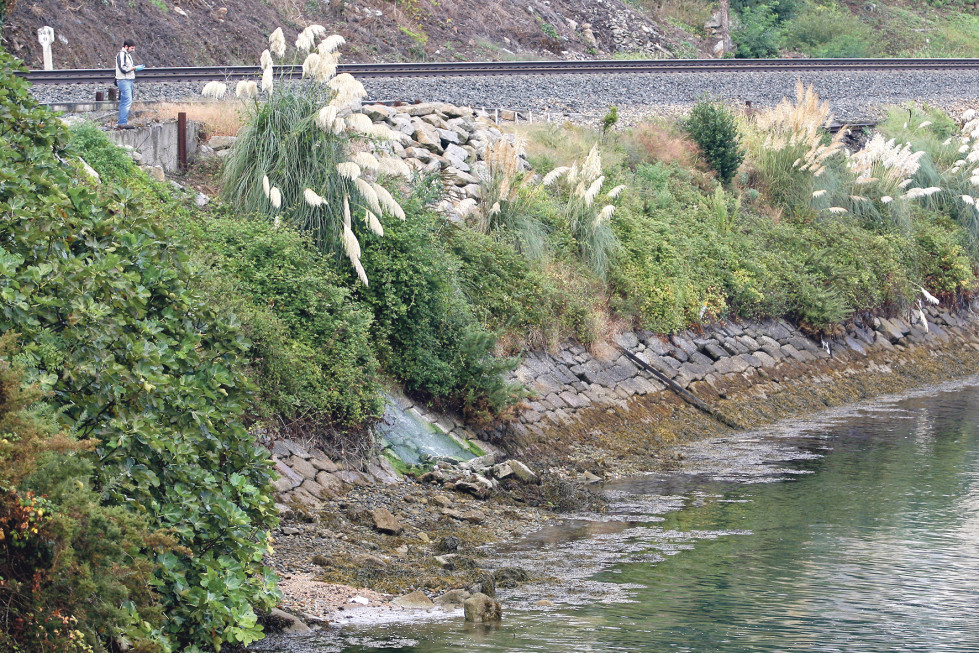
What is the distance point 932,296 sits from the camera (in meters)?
28.5

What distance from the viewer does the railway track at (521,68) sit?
22922mm

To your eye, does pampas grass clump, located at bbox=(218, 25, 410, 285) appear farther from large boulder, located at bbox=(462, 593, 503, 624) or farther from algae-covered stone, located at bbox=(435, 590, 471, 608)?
large boulder, located at bbox=(462, 593, 503, 624)

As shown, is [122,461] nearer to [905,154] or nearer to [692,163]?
[692,163]

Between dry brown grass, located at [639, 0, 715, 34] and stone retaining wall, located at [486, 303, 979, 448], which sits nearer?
stone retaining wall, located at [486, 303, 979, 448]

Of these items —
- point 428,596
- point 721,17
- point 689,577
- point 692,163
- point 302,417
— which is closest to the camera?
point 428,596

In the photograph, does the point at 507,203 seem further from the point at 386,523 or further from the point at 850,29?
the point at 850,29

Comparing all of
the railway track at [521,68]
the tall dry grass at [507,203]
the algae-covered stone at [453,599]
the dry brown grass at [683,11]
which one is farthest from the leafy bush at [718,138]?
the dry brown grass at [683,11]

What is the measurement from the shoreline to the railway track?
7032 mm

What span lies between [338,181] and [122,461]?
871 cm

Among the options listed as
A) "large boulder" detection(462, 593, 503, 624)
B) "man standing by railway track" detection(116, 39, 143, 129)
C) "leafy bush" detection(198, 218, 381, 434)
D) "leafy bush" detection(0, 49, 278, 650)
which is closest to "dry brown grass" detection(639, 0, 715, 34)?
"man standing by railway track" detection(116, 39, 143, 129)

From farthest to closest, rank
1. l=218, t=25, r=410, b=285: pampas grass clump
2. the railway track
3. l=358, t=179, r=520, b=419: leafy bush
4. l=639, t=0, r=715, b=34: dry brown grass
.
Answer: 1. l=639, t=0, r=715, b=34: dry brown grass
2. the railway track
3. l=358, t=179, r=520, b=419: leafy bush
4. l=218, t=25, r=410, b=285: pampas grass clump

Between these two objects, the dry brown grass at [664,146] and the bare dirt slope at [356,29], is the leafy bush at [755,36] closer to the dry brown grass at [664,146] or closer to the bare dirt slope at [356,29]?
the bare dirt slope at [356,29]

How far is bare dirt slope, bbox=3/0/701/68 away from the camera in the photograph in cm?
3069

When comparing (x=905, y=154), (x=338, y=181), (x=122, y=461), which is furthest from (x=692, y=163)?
(x=122, y=461)
